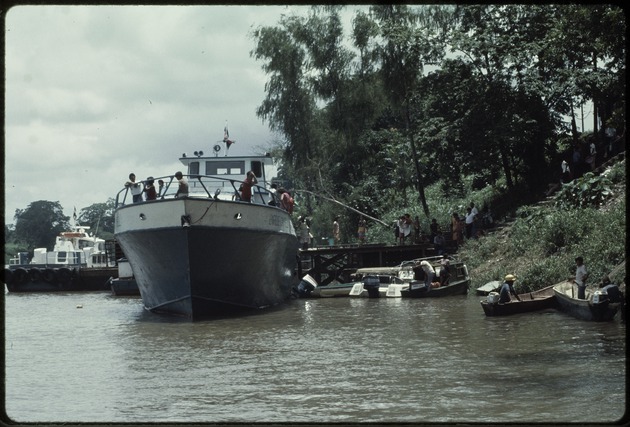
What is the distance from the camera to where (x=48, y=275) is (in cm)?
4719

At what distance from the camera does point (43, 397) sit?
1264 cm

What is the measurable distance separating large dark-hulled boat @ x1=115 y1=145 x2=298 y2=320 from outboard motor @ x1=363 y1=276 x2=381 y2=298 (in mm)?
5667

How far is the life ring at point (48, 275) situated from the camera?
1849 inches

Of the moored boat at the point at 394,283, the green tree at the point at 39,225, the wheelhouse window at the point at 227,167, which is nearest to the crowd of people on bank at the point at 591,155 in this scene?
the moored boat at the point at 394,283

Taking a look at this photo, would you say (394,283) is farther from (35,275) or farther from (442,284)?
(35,275)

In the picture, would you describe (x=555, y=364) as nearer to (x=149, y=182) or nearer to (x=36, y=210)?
(x=149, y=182)

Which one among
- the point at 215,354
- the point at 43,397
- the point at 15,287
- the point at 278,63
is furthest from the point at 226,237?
the point at 15,287

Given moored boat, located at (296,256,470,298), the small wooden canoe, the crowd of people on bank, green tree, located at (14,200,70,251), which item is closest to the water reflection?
the small wooden canoe

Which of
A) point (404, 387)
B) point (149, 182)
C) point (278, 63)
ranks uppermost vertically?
point (278, 63)

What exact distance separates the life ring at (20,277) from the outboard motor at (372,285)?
23.4 meters

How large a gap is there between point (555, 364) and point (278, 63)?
33034 mm

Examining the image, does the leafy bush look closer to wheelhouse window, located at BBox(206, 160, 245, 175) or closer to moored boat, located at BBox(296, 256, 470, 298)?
moored boat, located at BBox(296, 256, 470, 298)

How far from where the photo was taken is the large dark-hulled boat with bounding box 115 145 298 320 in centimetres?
2195

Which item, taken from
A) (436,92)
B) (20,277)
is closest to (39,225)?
(20,277)
